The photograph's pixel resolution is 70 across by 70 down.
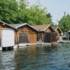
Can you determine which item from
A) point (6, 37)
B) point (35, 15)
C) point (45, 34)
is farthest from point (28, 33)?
point (35, 15)

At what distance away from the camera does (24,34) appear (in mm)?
66938

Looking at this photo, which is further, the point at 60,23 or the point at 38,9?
the point at 60,23

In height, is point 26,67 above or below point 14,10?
below

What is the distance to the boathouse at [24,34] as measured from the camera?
64713 mm

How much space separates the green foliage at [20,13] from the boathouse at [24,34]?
25.4 feet

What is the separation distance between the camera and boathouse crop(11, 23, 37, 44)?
64.7 metres

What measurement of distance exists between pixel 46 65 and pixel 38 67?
1.62 metres

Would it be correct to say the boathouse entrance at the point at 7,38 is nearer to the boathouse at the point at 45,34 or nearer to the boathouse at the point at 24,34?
the boathouse at the point at 24,34

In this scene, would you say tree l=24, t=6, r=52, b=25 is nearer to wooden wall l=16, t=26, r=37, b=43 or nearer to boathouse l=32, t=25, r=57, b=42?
boathouse l=32, t=25, r=57, b=42

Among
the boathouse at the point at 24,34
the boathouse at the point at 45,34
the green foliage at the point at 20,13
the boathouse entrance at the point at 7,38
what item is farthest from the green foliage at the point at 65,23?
the boathouse entrance at the point at 7,38

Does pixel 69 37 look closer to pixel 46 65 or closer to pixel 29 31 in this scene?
pixel 29 31

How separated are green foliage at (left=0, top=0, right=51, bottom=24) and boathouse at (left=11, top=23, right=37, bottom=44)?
25.4ft

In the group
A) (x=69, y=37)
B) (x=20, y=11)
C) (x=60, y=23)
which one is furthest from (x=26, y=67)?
(x=60, y=23)

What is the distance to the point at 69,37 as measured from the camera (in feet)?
287
